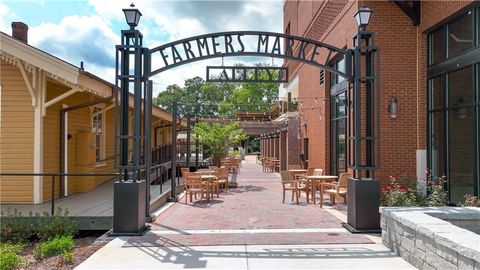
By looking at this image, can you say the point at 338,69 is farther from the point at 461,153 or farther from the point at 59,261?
the point at 59,261

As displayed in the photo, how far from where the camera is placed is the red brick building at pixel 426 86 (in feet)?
27.7

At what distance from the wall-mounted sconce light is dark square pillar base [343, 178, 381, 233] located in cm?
335

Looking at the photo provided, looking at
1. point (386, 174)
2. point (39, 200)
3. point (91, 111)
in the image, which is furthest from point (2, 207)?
point (386, 174)

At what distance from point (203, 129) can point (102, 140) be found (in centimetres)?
534

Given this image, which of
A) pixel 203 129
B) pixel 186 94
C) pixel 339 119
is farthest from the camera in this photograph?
pixel 186 94

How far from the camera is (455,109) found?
29.7ft

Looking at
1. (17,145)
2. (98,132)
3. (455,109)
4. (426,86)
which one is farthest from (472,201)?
(98,132)

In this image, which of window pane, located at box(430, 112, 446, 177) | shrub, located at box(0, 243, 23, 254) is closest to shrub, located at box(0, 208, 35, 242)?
shrub, located at box(0, 243, 23, 254)

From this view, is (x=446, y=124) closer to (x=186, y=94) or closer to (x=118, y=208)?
(x=118, y=208)

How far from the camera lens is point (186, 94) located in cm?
9312

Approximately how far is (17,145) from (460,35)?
10297 mm

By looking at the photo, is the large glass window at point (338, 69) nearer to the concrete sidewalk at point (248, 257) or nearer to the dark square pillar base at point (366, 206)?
the dark square pillar base at point (366, 206)

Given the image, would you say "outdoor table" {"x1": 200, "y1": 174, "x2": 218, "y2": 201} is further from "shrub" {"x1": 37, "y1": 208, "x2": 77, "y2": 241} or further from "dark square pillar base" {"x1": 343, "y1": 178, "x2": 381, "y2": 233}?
"dark square pillar base" {"x1": 343, "y1": 178, "x2": 381, "y2": 233}

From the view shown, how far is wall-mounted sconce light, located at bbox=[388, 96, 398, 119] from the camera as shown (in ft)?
32.7
